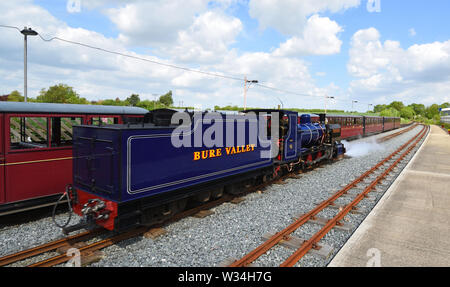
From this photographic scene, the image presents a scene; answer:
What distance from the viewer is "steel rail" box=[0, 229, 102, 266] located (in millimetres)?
5374

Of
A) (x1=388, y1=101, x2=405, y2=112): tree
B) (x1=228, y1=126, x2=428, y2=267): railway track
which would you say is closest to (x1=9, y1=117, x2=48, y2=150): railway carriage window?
(x1=228, y1=126, x2=428, y2=267): railway track

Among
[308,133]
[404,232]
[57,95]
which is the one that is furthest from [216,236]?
[57,95]

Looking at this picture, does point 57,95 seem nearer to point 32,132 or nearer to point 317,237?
point 32,132

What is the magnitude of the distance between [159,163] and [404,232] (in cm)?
604

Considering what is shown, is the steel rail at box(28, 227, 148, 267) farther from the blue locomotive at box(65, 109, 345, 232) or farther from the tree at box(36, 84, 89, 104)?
the tree at box(36, 84, 89, 104)

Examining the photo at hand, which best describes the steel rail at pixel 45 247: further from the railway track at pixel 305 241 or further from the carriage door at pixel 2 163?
the railway track at pixel 305 241

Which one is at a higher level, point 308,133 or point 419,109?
point 419,109

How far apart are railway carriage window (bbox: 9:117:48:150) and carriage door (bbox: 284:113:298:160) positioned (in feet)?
26.9

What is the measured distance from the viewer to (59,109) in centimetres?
803

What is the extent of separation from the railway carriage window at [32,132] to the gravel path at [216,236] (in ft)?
6.81

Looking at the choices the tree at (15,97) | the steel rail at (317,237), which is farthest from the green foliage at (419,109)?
the steel rail at (317,237)

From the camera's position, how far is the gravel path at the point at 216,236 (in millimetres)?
5613
